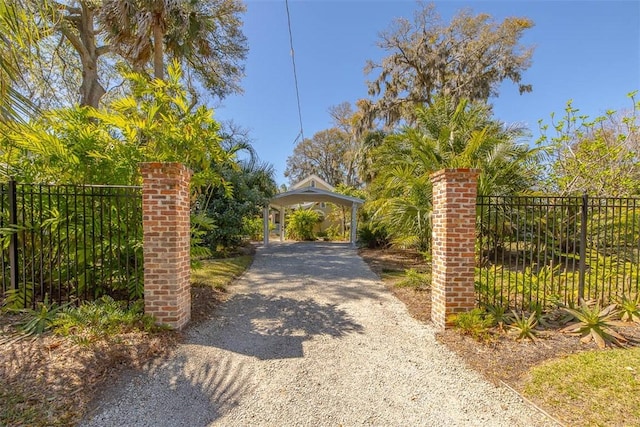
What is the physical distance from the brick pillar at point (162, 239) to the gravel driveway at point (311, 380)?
51 centimetres

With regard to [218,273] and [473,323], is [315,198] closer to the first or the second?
[218,273]

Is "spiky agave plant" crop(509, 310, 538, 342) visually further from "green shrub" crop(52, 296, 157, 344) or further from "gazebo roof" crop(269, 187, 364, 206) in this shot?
"gazebo roof" crop(269, 187, 364, 206)

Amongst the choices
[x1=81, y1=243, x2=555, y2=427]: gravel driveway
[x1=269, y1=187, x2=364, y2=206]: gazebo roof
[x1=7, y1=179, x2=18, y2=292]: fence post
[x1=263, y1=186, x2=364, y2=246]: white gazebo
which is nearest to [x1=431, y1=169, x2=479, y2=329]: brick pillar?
[x1=81, y1=243, x2=555, y2=427]: gravel driveway

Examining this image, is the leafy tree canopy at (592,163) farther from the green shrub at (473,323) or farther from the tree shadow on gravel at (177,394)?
the tree shadow on gravel at (177,394)

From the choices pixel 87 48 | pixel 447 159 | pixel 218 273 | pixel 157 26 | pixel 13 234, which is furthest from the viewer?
pixel 87 48

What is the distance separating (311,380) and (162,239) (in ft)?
7.92

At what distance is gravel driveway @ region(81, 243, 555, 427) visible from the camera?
95.2 inches

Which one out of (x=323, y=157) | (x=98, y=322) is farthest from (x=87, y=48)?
(x=323, y=157)

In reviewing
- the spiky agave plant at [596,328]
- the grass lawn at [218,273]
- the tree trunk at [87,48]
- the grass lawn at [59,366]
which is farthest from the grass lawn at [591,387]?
the tree trunk at [87,48]

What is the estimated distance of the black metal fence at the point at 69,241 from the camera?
4031 mm

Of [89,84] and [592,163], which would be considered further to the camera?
[89,84]

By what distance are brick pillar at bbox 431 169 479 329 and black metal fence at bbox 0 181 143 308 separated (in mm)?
4195

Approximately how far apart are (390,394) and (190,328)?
2.66 m

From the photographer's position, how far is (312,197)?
15828 mm
